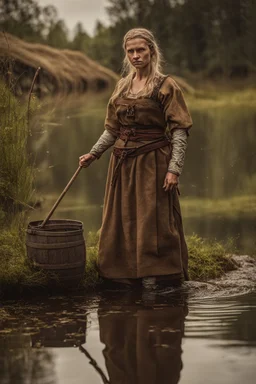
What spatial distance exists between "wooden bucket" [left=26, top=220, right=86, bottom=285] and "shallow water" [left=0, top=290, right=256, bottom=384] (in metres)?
0.18

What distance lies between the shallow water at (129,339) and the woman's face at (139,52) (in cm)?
163

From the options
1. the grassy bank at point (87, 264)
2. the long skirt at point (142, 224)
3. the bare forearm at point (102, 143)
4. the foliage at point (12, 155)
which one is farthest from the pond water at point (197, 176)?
the long skirt at point (142, 224)

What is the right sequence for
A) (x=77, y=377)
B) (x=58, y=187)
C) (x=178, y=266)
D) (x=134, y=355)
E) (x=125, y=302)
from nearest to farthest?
(x=77, y=377) → (x=134, y=355) → (x=125, y=302) → (x=178, y=266) → (x=58, y=187)

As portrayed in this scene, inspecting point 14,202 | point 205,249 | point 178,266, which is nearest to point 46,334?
point 178,266

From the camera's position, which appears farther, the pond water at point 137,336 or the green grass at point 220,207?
the green grass at point 220,207

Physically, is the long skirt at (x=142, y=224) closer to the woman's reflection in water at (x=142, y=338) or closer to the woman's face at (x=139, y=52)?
the woman's reflection in water at (x=142, y=338)

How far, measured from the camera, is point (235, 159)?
13.9m

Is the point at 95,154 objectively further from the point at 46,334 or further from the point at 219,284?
the point at 46,334

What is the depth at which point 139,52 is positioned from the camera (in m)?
5.61

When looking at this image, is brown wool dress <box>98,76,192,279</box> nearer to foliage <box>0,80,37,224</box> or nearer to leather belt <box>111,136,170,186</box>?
leather belt <box>111,136,170,186</box>

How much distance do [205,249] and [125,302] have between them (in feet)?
4.77

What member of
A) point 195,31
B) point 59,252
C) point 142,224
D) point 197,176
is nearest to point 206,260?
point 142,224

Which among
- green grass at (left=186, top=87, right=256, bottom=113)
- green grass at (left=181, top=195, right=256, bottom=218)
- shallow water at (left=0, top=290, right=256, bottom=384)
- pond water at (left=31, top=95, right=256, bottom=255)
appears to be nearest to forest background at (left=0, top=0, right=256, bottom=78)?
green grass at (left=186, top=87, right=256, bottom=113)

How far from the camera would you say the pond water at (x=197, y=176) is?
845 centimetres
